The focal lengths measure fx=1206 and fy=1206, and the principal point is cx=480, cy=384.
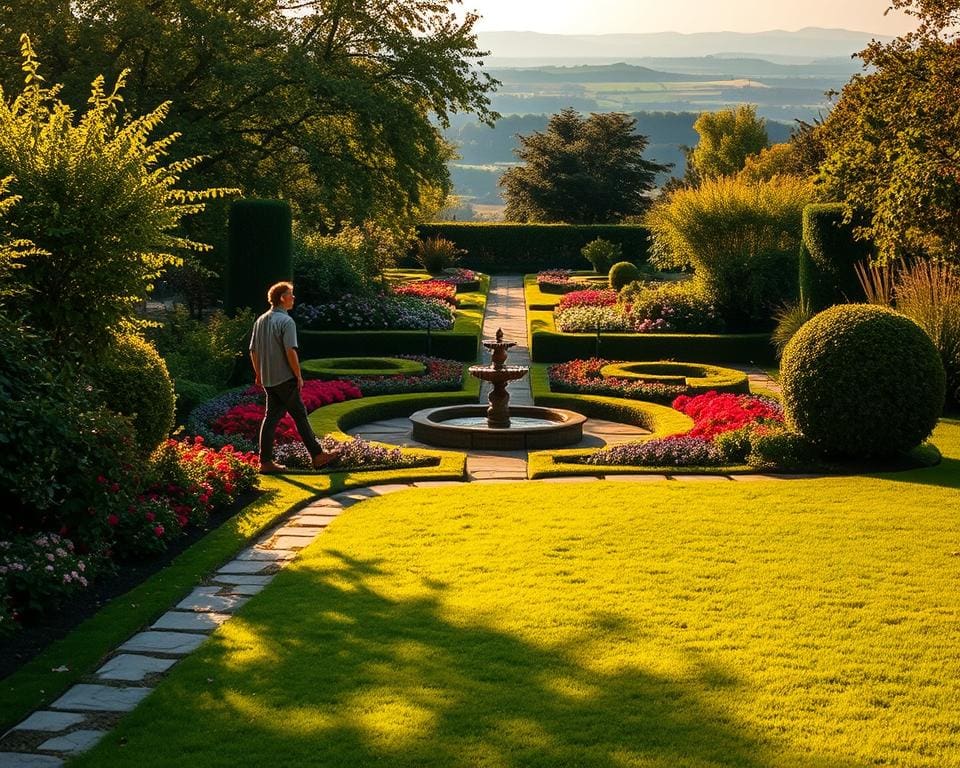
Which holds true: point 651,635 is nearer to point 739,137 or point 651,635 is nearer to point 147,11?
point 147,11

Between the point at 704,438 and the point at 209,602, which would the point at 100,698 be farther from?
the point at 704,438

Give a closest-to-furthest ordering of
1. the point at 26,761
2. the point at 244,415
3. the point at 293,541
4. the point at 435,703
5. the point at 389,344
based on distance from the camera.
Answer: the point at 26,761 < the point at 435,703 < the point at 293,541 < the point at 244,415 < the point at 389,344

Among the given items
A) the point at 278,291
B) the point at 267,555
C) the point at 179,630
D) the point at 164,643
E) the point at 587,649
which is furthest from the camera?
the point at 278,291

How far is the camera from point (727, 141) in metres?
60.8

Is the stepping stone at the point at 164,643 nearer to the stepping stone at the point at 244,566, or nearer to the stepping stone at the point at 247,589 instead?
the stepping stone at the point at 247,589

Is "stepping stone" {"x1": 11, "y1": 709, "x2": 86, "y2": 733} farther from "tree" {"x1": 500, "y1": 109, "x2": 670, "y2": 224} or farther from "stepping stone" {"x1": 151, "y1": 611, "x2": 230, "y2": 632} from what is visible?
"tree" {"x1": 500, "y1": 109, "x2": 670, "y2": 224}

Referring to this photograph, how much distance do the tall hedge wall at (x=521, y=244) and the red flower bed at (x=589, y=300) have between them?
17.1 meters

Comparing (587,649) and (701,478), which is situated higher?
(587,649)

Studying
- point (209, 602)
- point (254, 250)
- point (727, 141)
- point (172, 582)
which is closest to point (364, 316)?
point (254, 250)

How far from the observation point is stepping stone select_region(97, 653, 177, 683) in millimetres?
6035

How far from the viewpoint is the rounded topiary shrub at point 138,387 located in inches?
398

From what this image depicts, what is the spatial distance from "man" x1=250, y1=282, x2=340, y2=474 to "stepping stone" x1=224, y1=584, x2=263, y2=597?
11.3 feet

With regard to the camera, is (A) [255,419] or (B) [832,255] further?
(B) [832,255]

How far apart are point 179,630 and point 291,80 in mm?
20389
